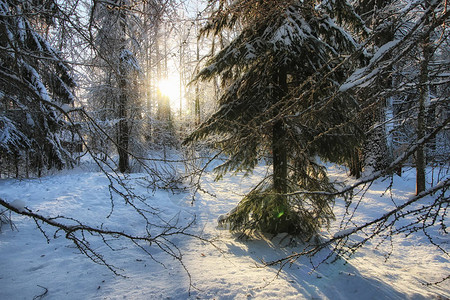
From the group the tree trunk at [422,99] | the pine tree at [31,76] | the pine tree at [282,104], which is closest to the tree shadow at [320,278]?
the pine tree at [282,104]

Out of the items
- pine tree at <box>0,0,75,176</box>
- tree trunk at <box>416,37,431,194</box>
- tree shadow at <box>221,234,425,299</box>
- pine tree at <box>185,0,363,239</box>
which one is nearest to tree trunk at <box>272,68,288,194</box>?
pine tree at <box>185,0,363,239</box>

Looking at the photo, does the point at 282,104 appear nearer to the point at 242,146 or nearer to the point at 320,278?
the point at 242,146

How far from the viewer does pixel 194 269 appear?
15.1 feet

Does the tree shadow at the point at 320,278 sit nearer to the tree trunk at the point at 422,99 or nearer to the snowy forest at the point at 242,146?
the snowy forest at the point at 242,146

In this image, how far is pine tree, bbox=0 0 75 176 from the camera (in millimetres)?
2436

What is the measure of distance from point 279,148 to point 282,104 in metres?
0.93

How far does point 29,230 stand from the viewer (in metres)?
5.18

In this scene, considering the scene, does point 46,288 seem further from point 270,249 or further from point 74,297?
point 270,249

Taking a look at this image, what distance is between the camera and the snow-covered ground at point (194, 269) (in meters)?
3.71

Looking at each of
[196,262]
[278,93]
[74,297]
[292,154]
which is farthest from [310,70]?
[74,297]

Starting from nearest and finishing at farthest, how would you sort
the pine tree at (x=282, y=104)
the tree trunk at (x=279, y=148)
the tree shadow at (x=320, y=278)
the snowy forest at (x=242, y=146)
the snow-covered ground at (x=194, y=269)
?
1. the snowy forest at (x=242, y=146)
2. the snow-covered ground at (x=194, y=269)
3. the tree shadow at (x=320, y=278)
4. the pine tree at (x=282, y=104)
5. the tree trunk at (x=279, y=148)

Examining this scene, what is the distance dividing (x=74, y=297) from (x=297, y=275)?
3.54 m

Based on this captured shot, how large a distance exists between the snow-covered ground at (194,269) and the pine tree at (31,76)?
1265mm

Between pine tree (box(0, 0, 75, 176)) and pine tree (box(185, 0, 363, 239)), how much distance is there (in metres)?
2.62
